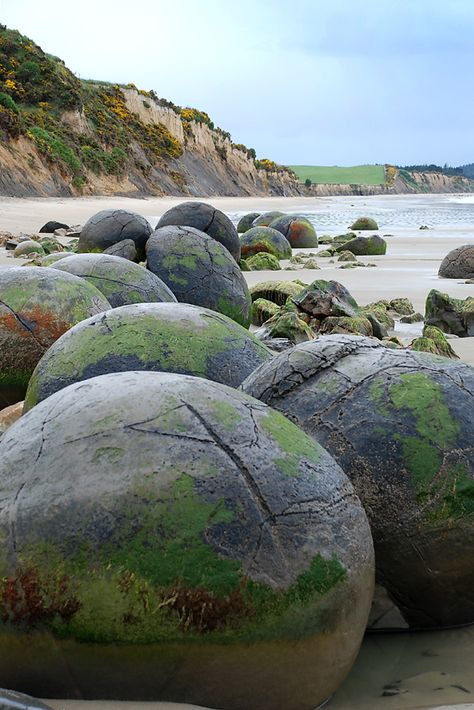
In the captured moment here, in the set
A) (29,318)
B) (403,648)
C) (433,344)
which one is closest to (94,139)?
(433,344)

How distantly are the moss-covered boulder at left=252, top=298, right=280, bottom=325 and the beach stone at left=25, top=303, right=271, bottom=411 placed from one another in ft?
14.3

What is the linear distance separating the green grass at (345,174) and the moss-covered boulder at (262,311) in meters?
103

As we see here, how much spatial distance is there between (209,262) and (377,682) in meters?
5.26

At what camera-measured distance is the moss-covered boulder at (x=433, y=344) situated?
590cm

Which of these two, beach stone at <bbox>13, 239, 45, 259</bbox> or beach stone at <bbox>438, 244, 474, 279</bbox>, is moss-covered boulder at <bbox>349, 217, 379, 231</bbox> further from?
beach stone at <bbox>13, 239, 45, 259</bbox>

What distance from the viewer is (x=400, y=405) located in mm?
2695

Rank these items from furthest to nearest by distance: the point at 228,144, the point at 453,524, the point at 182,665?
the point at 228,144 → the point at 453,524 → the point at 182,665

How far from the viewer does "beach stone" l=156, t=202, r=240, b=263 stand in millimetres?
10943

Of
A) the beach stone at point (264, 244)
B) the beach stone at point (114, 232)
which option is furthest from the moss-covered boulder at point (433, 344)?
the beach stone at point (264, 244)

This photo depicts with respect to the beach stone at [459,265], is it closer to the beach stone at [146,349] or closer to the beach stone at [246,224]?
the beach stone at [146,349]

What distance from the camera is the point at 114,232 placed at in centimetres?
1046

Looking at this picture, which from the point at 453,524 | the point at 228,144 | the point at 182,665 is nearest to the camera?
the point at 182,665

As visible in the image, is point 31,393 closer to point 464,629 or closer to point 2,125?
point 464,629

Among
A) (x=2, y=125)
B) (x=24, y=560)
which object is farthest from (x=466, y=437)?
(x=2, y=125)
